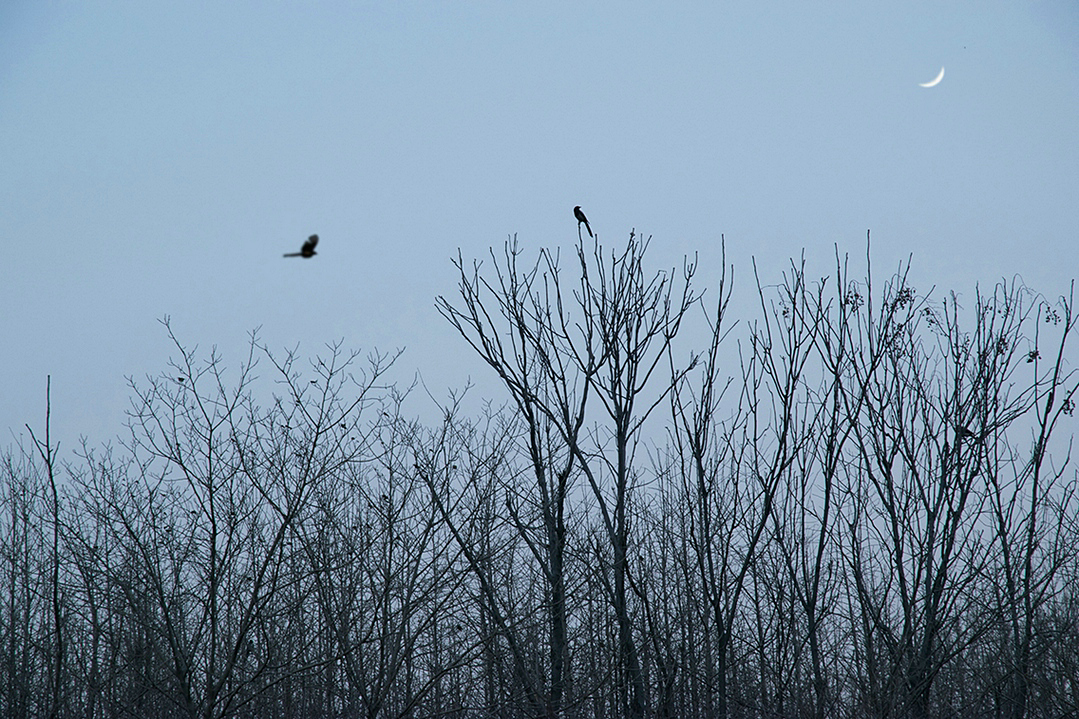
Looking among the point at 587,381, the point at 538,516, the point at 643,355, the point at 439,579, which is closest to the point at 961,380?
the point at 643,355

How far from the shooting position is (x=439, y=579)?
6746 millimetres

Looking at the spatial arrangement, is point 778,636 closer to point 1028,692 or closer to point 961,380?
point 1028,692

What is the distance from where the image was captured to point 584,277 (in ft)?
21.6

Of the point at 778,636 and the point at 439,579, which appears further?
the point at 778,636

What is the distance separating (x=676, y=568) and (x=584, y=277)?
15.7ft

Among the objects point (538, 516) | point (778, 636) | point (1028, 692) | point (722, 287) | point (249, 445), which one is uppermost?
point (722, 287)

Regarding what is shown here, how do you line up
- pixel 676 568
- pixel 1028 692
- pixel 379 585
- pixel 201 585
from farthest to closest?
pixel 676 568
pixel 379 585
pixel 201 585
pixel 1028 692

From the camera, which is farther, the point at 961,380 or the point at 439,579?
the point at 439,579

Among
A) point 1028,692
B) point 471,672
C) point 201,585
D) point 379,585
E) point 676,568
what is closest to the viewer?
point 1028,692

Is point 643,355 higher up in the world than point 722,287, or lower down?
Result: lower down

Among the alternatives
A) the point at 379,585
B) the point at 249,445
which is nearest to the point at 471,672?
the point at 379,585

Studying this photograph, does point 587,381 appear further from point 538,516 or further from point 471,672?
point 471,672

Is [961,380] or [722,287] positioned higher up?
[722,287]

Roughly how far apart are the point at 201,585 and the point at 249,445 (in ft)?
3.70
